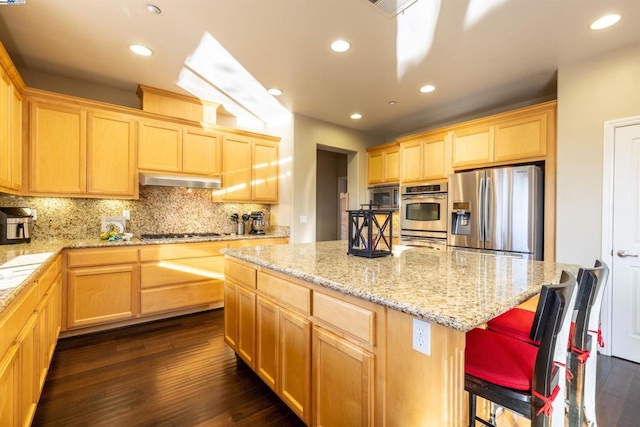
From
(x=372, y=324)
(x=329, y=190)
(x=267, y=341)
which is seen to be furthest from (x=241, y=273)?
(x=329, y=190)

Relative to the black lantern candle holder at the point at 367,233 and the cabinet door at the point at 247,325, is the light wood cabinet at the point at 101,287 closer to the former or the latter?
the cabinet door at the point at 247,325

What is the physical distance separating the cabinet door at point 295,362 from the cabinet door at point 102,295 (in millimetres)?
2222

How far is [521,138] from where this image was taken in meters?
3.20

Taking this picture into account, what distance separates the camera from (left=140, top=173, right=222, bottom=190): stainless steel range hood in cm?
335

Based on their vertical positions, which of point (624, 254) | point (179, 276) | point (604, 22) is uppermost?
point (604, 22)

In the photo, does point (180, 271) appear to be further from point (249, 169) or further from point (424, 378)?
point (424, 378)

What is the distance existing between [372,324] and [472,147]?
3208mm

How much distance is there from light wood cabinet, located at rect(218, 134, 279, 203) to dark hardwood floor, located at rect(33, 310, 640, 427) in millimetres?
1990

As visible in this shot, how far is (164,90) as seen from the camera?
11.6ft

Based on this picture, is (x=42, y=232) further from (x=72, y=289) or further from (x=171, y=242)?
(x=171, y=242)

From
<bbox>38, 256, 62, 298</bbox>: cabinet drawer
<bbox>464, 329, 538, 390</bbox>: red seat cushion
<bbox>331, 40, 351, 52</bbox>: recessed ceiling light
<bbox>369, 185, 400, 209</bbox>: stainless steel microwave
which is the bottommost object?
<bbox>464, 329, 538, 390</bbox>: red seat cushion

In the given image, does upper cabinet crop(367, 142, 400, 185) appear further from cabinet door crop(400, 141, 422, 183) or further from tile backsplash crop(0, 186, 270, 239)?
tile backsplash crop(0, 186, 270, 239)

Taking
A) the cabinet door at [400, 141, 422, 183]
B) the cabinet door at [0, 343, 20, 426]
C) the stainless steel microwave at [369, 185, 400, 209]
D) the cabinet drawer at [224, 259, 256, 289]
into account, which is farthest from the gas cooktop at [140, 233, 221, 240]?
the cabinet door at [400, 141, 422, 183]

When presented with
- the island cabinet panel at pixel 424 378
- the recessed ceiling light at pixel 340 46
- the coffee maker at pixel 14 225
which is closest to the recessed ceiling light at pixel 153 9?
the recessed ceiling light at pixel 340 46
